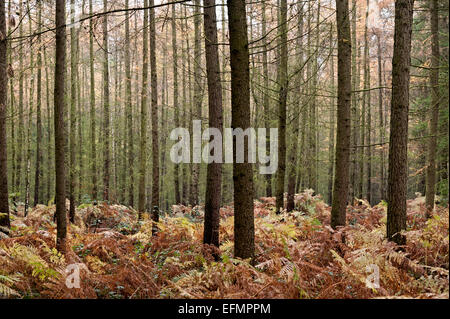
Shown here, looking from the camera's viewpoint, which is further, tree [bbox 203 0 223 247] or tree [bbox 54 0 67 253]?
tree [bbox 203 0 223 247]

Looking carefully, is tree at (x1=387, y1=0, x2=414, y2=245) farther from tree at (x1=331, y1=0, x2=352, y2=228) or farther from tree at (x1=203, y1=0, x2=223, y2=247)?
tree at (x1=203, y1=0, x2=223, y2=247)

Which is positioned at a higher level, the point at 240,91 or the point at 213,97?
the point at 213,97

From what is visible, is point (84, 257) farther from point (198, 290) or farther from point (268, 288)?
point (268, 288)

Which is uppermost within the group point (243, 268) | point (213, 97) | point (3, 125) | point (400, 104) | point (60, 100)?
point (213, 97)

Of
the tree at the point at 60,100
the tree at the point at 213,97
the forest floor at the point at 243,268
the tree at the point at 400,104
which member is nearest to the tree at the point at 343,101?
the forest floor at the point at 243,268

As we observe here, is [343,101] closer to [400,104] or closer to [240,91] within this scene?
[400,104]

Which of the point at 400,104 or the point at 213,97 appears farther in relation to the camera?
the point at 213,97

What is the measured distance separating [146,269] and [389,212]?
4008 millimetres

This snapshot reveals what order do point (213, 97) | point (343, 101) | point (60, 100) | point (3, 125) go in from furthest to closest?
point (3, 125) → point (343, 101) → point (213, 97) → point (60, 100)

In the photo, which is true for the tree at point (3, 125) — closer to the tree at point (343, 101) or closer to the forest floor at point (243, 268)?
the forest floor at point (243, 268)

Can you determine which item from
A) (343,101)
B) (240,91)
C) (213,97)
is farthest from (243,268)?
(343,101)

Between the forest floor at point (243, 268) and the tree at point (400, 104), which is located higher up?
the tree at point (400, 104)

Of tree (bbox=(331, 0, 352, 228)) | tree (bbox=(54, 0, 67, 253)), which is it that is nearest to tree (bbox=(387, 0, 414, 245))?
tree (bbox=(331, 0, 352, 228))

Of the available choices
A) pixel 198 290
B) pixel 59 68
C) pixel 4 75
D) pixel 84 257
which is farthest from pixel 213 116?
pixel 4 75
